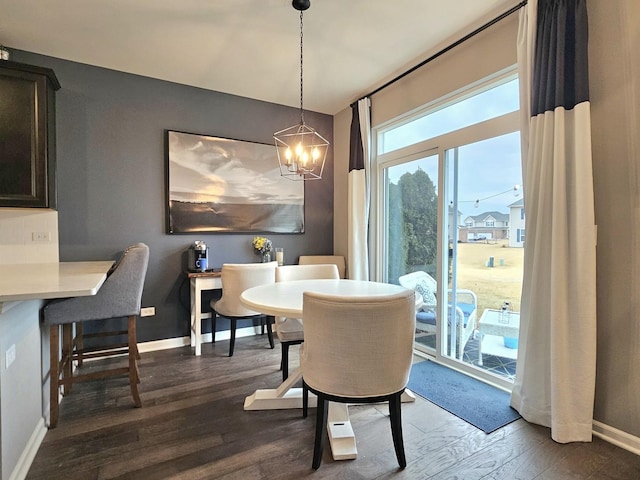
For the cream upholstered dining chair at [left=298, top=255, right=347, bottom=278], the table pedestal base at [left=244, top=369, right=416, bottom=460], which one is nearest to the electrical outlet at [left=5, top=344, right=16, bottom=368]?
the table pedestal base at [left=244, top=369, right=416, bottom=460]

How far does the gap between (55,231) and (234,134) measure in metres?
2.00

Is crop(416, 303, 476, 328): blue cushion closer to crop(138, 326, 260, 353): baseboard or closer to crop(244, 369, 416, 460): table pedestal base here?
→ crop(244, 369, 416, 460): table pedestal base

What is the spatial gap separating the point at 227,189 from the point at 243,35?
160 cm

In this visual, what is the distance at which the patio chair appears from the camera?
9.56 feet

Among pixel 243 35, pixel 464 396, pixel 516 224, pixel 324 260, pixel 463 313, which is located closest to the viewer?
pixel 464 396

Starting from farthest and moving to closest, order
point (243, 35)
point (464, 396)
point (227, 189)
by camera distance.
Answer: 1. point (227, 189)
2. point (243, 35)
3. point (464, 396)

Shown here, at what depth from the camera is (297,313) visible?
173 cm

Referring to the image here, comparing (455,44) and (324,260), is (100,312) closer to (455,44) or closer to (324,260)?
(324,260)

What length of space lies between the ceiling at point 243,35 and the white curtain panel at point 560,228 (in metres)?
0.63

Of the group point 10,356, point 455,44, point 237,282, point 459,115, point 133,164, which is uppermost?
point 455,44

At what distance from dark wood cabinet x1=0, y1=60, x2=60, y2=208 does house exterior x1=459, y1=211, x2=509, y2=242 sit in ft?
11.4

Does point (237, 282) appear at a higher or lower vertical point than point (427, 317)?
higher

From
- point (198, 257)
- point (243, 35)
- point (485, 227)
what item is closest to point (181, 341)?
point (198, 257)

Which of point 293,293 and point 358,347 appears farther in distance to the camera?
point 293,293
